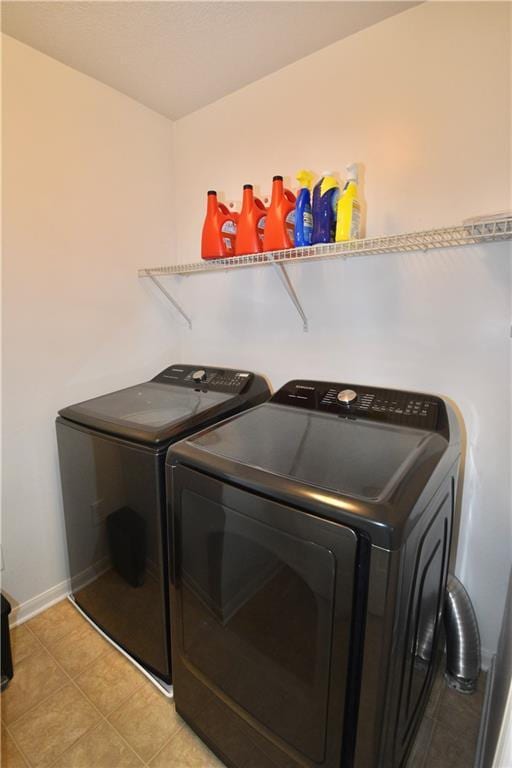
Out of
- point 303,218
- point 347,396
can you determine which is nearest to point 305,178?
point 303,218

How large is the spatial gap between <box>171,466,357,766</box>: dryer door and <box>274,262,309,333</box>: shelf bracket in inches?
39.9

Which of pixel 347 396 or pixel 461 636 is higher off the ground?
pixel 347 396

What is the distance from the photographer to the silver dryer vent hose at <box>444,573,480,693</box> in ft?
4.81

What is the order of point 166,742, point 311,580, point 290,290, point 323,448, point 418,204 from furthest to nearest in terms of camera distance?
1. point 290,290
2. point 418,204
3. point 166,742
4. point 323,448
5. point 311,580

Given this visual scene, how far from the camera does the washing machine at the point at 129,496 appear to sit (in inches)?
54.0

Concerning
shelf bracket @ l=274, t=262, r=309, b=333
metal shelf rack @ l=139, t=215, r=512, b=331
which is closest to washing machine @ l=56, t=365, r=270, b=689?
shelf bracket @ l=274, t=262, r=309, b=333

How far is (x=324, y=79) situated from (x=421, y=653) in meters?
2.28

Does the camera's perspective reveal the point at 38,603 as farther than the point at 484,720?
Yes

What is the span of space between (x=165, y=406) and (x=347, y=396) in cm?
81

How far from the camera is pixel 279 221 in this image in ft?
5.02

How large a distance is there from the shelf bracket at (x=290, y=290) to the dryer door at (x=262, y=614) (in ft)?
3.33

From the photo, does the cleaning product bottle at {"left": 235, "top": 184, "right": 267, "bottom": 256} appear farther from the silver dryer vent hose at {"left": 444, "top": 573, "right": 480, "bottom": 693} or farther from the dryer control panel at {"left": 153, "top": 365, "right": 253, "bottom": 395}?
the silver dryer vent hose at {"left": 444, "top": 573, "right": 480, "bottom": 693}

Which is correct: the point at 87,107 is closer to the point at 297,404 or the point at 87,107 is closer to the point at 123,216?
the point at 123,216

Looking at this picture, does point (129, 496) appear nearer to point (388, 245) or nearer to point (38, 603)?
point (38, 603)
